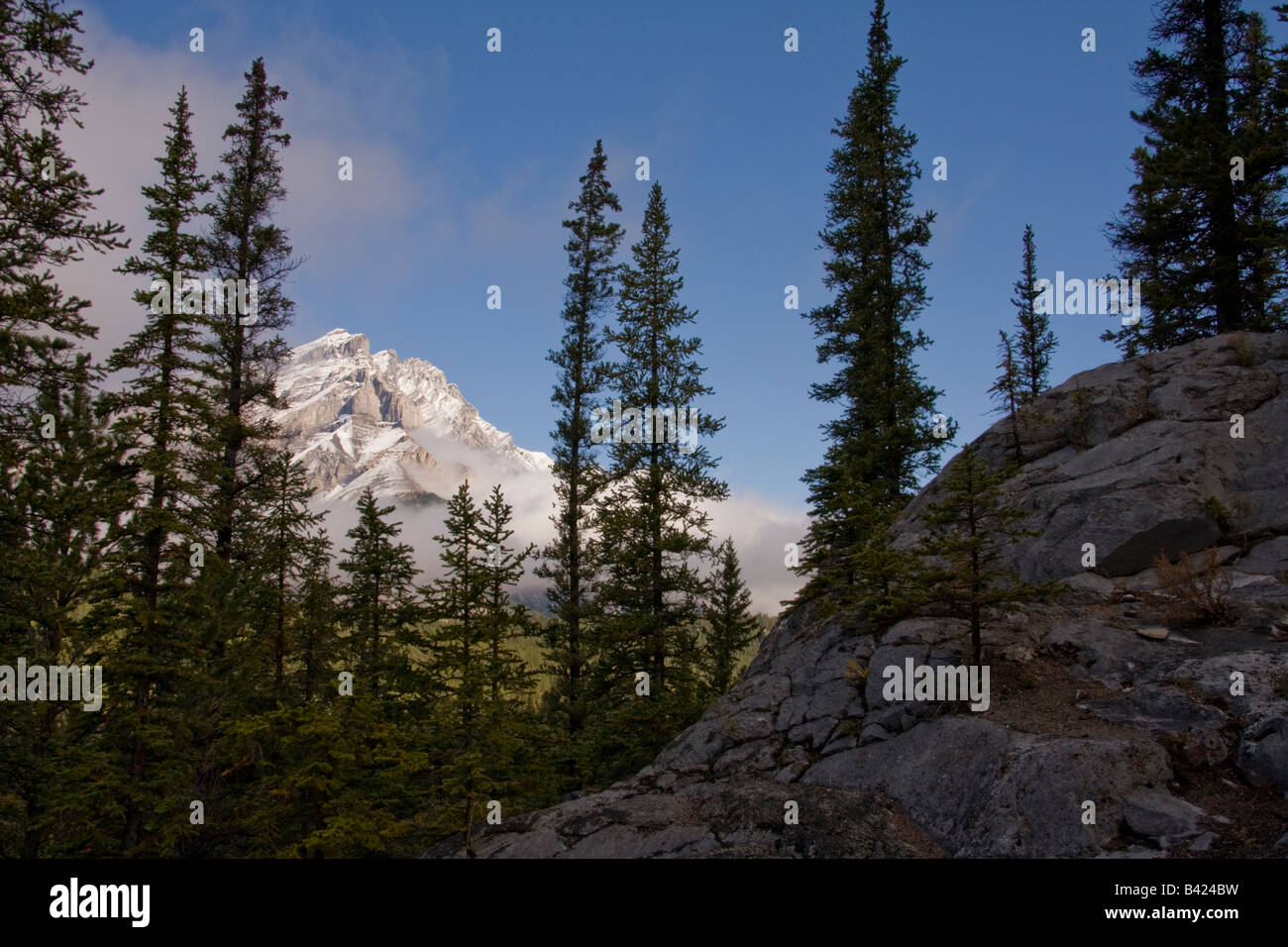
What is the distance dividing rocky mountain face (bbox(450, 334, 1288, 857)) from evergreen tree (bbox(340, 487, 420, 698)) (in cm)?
940

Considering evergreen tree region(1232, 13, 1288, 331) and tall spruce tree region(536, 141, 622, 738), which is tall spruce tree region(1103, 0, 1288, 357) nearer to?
evergreen tree region(1232, 13, 1288, 331)

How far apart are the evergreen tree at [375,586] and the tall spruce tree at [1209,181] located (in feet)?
87.9

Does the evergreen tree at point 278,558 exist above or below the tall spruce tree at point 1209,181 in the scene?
below

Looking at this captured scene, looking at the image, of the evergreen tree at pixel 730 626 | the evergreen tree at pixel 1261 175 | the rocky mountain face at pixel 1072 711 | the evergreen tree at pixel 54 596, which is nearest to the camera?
the rocky mountain face at pixel 1072 711

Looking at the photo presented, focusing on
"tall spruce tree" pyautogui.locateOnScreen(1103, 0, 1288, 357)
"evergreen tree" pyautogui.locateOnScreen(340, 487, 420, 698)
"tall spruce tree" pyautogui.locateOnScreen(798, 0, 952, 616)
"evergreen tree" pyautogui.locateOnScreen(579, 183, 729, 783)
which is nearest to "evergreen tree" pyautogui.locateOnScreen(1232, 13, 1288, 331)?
"tall spruce tree" pyautogui.locateOnScreen(1103, 0, 1288, 357)

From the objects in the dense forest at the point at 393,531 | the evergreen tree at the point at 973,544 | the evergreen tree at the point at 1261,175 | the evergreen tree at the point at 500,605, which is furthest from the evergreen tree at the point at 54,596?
the evergreen tree at the point at 1261,175

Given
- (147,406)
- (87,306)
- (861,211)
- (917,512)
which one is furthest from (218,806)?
(861,211)

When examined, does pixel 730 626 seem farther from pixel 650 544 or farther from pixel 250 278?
pixel 250 278

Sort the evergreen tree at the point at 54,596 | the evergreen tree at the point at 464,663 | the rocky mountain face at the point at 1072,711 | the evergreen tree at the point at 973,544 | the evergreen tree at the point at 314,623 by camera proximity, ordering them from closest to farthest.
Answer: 1. the rocky mountain face at the point at 1072,711
2. the evergreen tree at the point at 973,544
3. the evergreen tree at the point at 54,596
4. the evergreen tree at the point at 464,663
5. the evergreen tree at the point at 314,623

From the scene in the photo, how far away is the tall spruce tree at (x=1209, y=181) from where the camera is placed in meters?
17.9

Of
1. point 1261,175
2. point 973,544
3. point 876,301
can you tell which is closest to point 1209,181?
point 1261,175

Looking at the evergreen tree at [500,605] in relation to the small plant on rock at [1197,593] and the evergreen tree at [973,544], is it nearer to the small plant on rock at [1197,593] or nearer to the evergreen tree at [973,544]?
the evergreen tree at [973,544]
